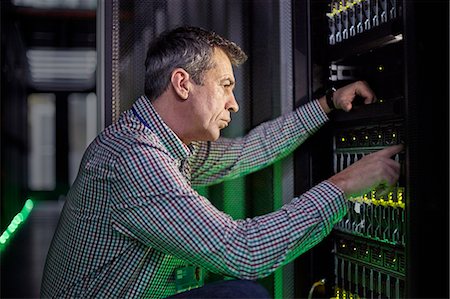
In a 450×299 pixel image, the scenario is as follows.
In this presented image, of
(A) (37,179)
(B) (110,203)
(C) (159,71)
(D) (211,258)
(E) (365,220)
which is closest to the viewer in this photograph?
(D) (211,258)

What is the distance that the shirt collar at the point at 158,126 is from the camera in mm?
1977

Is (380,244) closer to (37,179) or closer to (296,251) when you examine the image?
(296,251)

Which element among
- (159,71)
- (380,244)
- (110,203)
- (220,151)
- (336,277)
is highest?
(159,71)

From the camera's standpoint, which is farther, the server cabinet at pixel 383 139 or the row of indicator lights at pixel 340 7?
the row of indicator lights at pixel 340 7

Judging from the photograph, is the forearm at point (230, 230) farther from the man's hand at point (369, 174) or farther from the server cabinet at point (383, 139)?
the server cabinet at point (383, 139)

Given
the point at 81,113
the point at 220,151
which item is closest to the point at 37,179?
the point at 81,113

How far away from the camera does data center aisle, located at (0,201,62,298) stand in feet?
15.8

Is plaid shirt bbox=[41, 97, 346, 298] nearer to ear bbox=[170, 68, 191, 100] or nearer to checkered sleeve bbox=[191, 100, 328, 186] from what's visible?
ear bbox=[170, 68, 191, 100]

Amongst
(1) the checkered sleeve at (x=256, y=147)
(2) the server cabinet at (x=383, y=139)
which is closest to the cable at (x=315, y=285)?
(2) the server cabinet at (x=383, y=139)

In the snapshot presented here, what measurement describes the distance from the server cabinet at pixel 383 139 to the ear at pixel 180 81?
616mm

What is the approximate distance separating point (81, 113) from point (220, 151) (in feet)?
44.0

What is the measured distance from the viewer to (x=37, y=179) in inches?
598

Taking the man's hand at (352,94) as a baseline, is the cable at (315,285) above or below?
below

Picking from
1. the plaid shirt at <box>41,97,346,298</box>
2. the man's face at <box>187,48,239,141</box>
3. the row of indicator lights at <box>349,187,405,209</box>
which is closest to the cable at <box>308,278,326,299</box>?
the row of indicator lights at <box>349,187,405,209</box>
